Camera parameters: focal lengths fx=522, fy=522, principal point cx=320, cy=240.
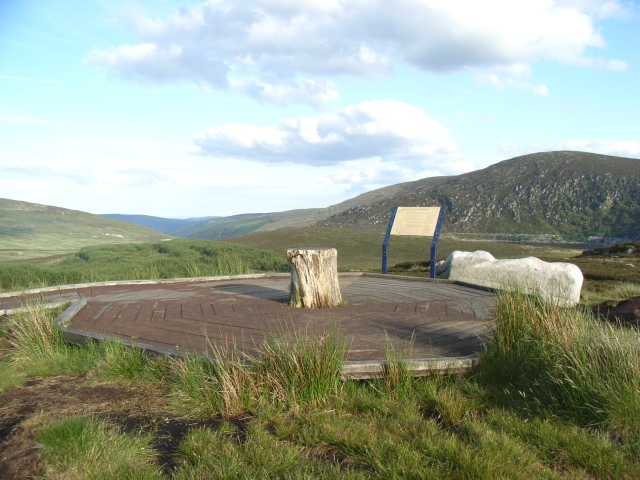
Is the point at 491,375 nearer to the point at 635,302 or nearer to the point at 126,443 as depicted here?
the point at 126,443

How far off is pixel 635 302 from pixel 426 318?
3.17m

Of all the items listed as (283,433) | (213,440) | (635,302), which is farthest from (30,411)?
(635,302)

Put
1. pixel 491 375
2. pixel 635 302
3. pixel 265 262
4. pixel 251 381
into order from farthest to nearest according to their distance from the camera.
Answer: pixel 265 262, pixel 635 302, pixel 491 375, pixel 251 381

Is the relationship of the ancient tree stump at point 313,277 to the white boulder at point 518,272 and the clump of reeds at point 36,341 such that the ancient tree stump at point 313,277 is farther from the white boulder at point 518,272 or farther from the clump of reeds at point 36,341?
the clump of reeds at point 36,341

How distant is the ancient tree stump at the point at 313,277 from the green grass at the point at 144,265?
485 cm

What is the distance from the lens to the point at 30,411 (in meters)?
4.04

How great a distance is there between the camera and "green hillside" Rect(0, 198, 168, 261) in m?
78.8

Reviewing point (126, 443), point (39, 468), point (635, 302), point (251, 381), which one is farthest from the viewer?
point (635, 302)

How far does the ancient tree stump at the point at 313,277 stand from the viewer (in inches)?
270

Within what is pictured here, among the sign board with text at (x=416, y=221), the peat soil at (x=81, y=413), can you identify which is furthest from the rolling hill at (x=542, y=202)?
the peat soil at (x=81, y=413)

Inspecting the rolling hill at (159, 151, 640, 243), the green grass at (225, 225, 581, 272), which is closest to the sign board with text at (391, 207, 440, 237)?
the green grass at (225, 225, 581, 272)

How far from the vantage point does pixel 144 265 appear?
14641mm

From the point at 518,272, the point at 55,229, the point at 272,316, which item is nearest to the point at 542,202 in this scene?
the point at 55,229

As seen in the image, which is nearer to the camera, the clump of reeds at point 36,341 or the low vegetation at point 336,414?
the low vegetation at point 336,414
